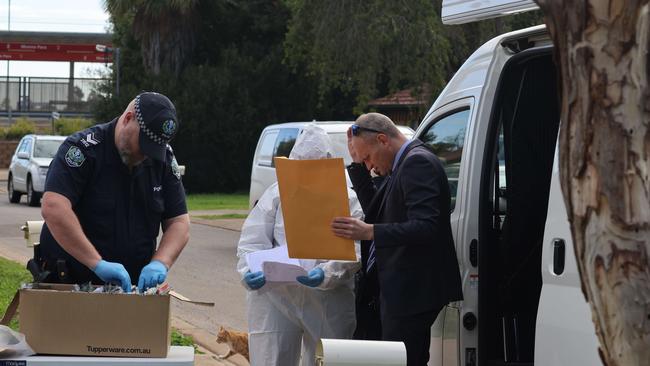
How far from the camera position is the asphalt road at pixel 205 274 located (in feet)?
35.0

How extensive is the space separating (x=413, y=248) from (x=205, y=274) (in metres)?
8.87

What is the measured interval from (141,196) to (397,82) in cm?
2417

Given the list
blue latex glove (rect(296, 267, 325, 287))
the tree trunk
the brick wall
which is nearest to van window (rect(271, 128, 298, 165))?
blue latex glove (rect(296, 267, 325, 287))

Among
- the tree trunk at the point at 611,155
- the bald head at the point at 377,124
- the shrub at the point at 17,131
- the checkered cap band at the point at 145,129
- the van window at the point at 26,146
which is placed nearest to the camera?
the tree trunk at the point at 611,155

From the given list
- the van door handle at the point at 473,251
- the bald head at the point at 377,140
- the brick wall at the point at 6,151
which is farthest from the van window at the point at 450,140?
the brick wall at the point at 6,151

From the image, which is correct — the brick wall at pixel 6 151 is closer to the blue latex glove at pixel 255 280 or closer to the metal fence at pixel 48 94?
the metal fence at pixel 48 94

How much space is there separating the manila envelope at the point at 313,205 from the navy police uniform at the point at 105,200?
58 cm

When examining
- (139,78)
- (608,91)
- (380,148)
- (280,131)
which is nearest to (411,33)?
(280,131)

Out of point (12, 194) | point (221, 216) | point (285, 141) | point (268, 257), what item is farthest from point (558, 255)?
point (12, 194)

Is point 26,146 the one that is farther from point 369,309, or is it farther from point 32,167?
point 369,309

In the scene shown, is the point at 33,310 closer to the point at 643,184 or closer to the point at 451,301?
the point at 451,301

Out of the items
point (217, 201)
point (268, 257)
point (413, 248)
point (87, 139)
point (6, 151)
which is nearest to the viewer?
point (87, 139)

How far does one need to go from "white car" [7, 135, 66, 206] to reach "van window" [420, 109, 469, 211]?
20.3m

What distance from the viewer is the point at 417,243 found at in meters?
4.96
